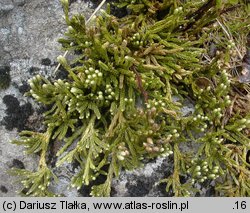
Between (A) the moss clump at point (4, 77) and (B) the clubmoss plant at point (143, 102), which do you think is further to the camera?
(A) the moss clump at point (4, 77)

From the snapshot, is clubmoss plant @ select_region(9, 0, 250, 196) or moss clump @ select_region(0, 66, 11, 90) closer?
clubmoss plant @ select_region(9, 0, 250, 196)

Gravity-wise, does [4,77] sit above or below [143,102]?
above

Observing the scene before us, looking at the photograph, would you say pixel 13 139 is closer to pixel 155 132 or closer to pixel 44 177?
pixel 44 177

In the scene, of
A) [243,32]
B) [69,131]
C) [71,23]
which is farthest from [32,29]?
[243,32]
